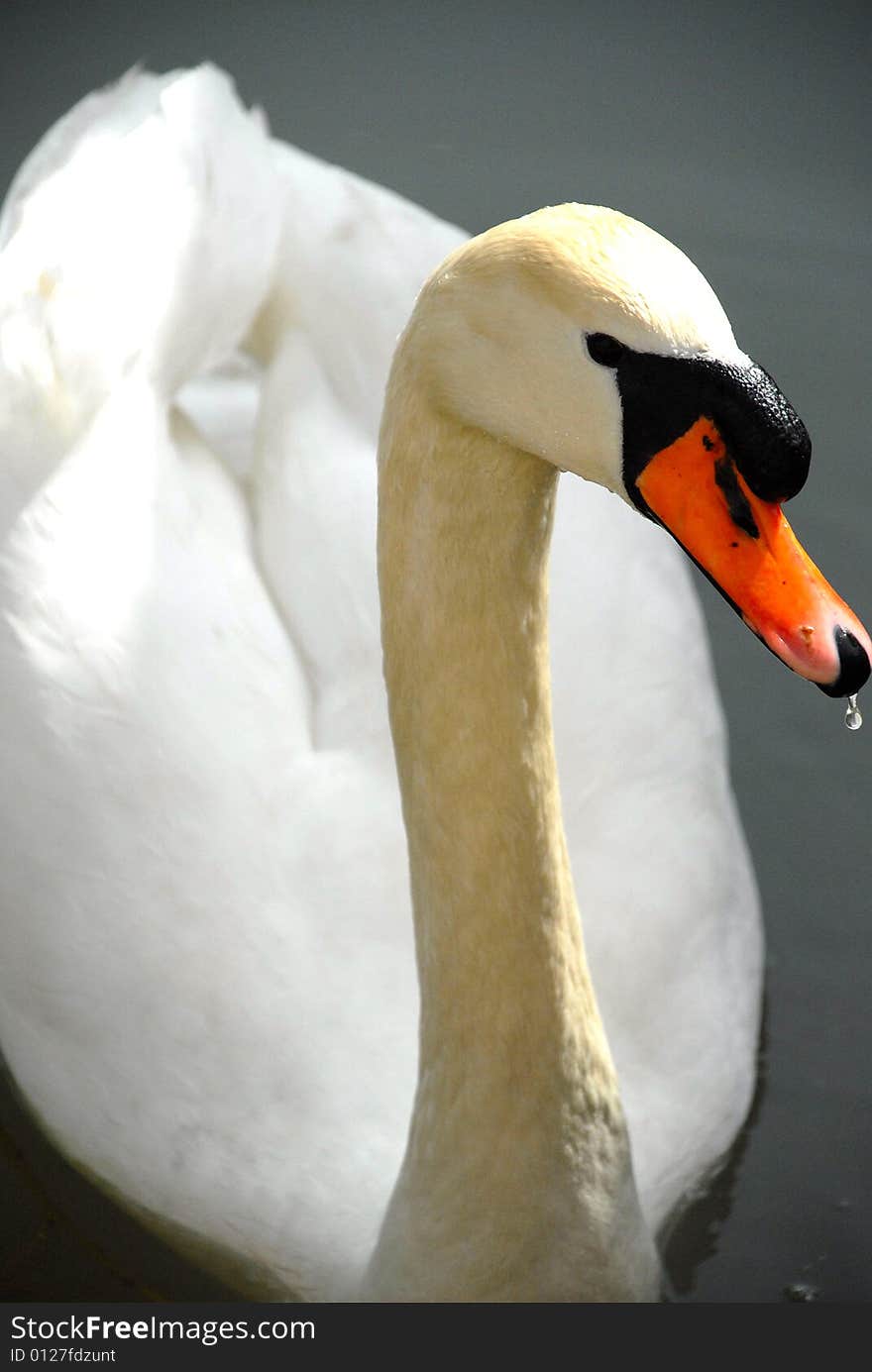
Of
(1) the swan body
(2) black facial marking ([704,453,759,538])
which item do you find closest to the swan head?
(2) black facial marking ([704,453,759,538])

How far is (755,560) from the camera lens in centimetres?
141

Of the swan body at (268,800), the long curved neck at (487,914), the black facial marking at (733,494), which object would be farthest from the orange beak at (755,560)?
the swan body at (268,800)

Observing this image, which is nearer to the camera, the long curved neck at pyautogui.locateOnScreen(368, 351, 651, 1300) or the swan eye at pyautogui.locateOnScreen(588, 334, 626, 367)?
the swan eye at pyautogui.locateOnScreen(588, 334, 626, 367)

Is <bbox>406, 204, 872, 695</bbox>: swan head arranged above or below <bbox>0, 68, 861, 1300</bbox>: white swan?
above

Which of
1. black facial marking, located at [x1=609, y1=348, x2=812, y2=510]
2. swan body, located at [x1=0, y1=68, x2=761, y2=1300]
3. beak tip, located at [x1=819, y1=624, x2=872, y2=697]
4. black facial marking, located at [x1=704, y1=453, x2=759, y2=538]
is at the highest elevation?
black facial marking, located at [x1=609, y1=348, x2=812, y2=510]

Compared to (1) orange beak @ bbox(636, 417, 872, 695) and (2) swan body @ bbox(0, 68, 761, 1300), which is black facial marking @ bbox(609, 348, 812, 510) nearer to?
(1) orange beak @ bbox(636, 417, 872, 695)

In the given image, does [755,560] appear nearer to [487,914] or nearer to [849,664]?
[849,664]

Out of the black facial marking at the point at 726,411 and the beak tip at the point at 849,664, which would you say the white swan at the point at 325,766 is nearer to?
the black facial marking at the point at 726,411

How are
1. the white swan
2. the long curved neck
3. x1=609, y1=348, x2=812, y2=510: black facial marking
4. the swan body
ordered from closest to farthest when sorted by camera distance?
x1=609, y1=348, x2=812, y2=510: black facial marking < the long curved neck < the white swan < the swan body

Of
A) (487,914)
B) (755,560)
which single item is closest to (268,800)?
(487,914)

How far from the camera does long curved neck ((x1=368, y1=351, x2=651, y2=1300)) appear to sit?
156cm

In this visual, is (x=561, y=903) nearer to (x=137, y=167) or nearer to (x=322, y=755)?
(x=322, y=755)

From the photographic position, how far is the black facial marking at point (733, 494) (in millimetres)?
1376

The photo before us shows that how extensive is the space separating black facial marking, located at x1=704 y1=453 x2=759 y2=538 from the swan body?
1.60 ft
